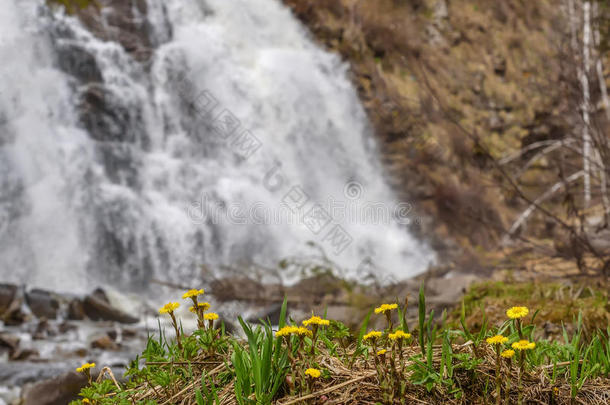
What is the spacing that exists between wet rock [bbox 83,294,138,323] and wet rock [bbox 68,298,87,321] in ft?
0.17

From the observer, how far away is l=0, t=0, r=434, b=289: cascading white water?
27.0 feet

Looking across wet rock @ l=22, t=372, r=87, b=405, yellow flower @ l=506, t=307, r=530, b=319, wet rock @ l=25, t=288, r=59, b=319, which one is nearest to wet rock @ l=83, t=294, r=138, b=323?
wet rock @ l=25, t=288, r=59, b=319

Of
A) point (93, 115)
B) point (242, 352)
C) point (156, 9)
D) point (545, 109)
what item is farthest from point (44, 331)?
point (545, 109)

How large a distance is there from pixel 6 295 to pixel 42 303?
485 millimetres

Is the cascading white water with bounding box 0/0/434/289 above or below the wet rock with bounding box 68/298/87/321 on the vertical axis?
above

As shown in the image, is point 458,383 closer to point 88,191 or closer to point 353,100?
point 88,191

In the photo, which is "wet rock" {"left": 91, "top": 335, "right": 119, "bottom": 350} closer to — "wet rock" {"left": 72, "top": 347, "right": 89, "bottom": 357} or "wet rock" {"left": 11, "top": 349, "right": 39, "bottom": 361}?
"wet rock" {"left": 72, "top": 347, "right": 89, "bottom": 357}

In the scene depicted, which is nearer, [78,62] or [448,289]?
[448,289]

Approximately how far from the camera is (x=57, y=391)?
149 inches

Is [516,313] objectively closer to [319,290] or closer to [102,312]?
[319,290]

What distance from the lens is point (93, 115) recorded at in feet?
30.4

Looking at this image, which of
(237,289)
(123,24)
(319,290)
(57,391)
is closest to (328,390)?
(57,391)

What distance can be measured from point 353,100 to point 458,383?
11.0 metres

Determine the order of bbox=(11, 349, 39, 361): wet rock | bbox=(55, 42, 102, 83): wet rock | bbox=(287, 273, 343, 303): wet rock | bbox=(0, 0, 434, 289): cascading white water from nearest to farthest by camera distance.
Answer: bbox=(287, 273, 343, 303): wet rock < bbox=(11, 349, 39, 361): wet rock < bbox=(0, 0, 434, 289): cascading white water < bbox=(55, 42, 102, 83): wet rock
